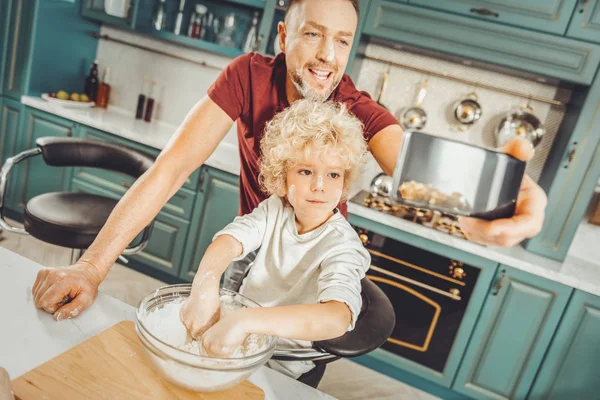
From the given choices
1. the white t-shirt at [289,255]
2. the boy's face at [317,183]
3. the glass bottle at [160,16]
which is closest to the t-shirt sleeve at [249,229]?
the white t-shirt at [289,255]

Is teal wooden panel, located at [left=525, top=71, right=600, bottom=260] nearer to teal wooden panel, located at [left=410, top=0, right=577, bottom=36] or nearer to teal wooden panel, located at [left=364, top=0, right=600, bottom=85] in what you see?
teal wooden panel, located at [left=364, top=0, right=600, bottom=85]

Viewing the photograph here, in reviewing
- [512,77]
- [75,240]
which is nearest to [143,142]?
[75,240]

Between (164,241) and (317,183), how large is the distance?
185cm

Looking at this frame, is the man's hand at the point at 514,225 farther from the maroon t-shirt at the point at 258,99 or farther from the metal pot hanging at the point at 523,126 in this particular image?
the metal pot hanging at the point at 523,126

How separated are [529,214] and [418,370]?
188 centimetres

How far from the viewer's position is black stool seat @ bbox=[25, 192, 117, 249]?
1557 mm

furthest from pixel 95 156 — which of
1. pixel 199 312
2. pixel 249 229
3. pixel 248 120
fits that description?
pixel 199 312

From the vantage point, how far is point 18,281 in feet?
2.72

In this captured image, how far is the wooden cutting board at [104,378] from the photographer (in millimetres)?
576

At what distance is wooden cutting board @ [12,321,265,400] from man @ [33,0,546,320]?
5.7 inches

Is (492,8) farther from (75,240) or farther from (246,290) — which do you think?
(75,240)

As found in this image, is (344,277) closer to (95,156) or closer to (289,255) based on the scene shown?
(289,255)

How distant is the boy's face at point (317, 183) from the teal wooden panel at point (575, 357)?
5.13 feet

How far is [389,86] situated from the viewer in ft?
8.64
